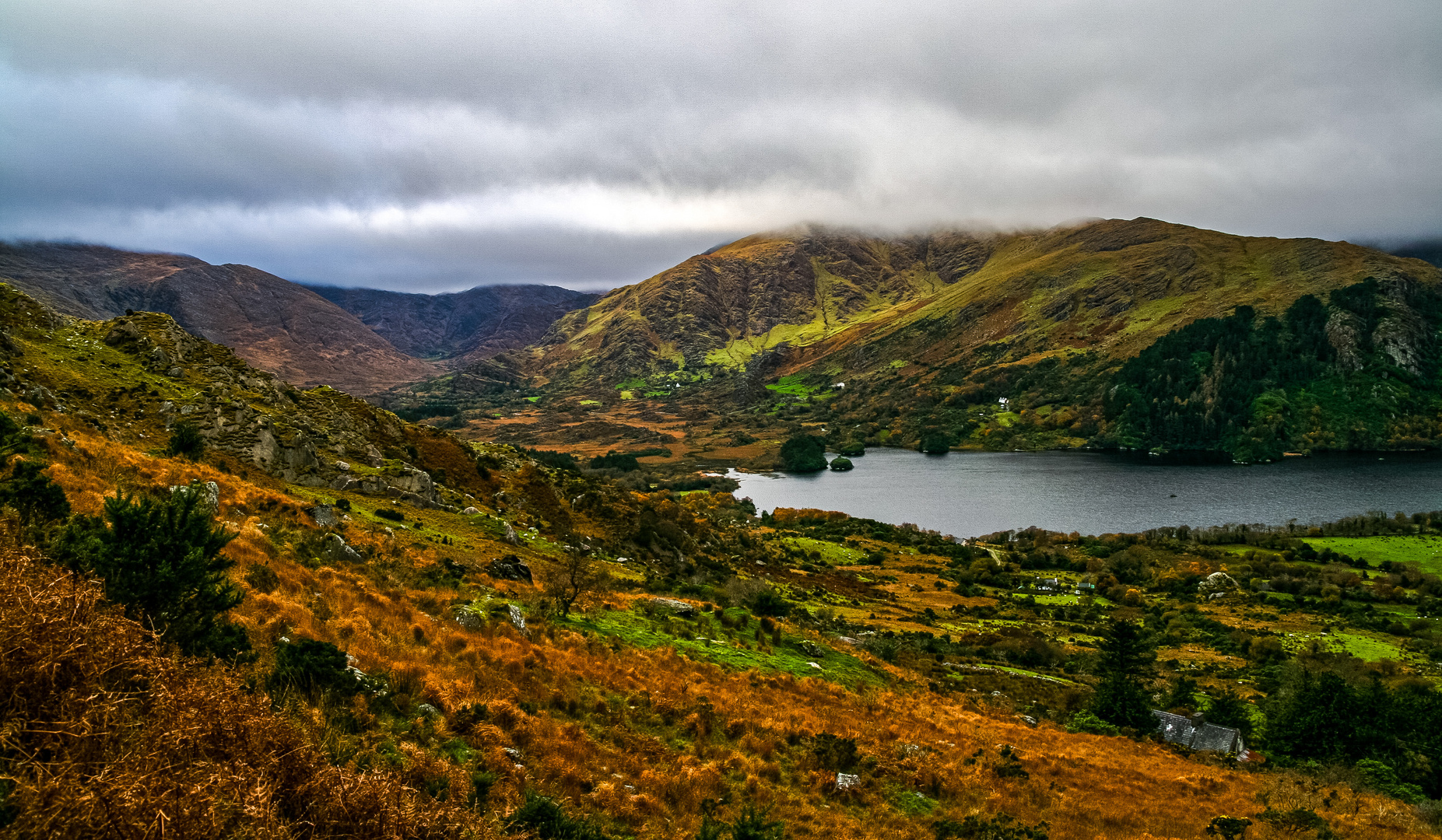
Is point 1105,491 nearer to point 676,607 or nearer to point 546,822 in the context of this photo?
point 676,607

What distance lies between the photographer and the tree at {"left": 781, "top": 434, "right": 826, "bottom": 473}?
568 ft

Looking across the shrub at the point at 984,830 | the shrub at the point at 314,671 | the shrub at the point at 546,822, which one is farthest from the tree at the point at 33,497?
the shrub at the point at 984,830

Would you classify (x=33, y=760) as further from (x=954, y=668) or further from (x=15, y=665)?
(x=954, y=668)

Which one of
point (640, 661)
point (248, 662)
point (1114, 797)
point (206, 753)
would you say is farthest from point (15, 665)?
point (1114, 797)

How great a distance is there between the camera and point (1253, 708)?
32.6 meters

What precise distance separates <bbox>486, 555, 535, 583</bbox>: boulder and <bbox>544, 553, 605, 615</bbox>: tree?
1238 millimetres

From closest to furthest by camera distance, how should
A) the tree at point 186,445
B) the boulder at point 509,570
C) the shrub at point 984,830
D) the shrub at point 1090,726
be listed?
the shrub at point 984,830 → the tree at point 186,445 → the boulder at point 509,570 → the shrub at point 1090,726

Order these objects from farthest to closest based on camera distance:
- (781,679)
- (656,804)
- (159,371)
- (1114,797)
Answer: (159,371)
(781,679)
(1114,797)
(656,804)

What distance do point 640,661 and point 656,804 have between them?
813 centimetres

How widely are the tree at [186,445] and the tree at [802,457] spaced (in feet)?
503

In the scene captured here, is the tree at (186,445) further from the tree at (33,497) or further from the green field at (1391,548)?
the green field at (1391,548)

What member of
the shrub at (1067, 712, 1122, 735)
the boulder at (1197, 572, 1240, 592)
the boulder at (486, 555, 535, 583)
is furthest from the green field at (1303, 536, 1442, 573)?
the boulder at (486, 555, 535, 583)

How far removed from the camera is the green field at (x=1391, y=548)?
275 ft

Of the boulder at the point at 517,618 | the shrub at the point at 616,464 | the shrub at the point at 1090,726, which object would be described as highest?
the boulder at the point at 517,618
